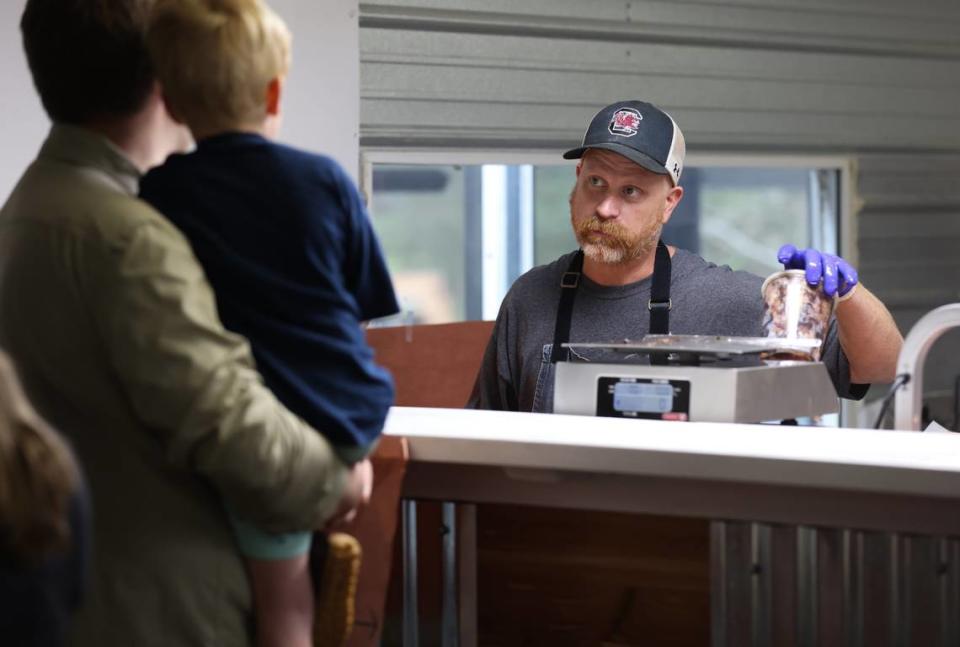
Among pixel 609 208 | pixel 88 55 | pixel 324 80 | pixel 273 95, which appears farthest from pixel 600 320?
pixel 88 55

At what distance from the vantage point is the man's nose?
→ 3.04m

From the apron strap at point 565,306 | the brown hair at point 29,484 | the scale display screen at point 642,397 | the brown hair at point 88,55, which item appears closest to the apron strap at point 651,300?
the apron strap at point 565,306

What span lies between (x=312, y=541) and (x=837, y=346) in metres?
1.75

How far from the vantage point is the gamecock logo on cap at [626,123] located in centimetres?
302

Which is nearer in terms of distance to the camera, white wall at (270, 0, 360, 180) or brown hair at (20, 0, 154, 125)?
brown hair at (20, 0, 154, 125)

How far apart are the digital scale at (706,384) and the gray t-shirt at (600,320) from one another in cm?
69

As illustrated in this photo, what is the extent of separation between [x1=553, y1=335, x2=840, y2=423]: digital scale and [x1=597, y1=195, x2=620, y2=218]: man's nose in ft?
2.73

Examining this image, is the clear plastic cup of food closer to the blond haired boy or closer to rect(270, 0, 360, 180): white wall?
the blond haired boy

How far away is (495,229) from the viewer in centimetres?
448

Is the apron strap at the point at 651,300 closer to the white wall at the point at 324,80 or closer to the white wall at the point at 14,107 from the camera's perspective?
the white wall at the point at 324,80

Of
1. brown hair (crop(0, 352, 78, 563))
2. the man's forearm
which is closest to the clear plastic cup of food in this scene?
the man's forearm

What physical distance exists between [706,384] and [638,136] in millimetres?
1118

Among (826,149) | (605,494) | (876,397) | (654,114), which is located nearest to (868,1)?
(826,149)

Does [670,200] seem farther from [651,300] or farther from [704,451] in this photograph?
[704,451]
